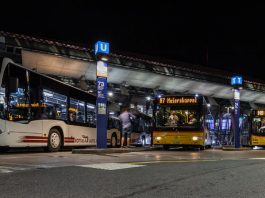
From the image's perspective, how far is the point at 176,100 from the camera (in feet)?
73.9

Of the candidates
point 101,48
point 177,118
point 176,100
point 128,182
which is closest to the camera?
point 128,182

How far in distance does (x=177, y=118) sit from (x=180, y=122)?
0.29m

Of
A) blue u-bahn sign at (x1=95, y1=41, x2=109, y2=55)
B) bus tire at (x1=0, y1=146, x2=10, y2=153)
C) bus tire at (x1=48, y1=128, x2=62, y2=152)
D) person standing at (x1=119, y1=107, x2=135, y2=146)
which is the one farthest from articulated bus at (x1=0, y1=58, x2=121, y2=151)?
blue u-bahn sign at (x1=95, y1=41, x2=109, y2=55)

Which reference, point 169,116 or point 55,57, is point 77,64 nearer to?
point 55,57

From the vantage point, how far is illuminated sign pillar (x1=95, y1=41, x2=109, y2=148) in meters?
16.5

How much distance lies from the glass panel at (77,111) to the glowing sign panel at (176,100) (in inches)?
186

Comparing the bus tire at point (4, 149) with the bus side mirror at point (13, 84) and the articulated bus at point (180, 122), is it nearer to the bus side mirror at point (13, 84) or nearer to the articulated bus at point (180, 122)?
the bus side mirror at point (13, 84)

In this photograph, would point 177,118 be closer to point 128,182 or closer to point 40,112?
point 40,112

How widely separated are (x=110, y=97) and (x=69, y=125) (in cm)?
1691

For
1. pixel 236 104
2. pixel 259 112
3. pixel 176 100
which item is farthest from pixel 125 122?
pixel 259 112

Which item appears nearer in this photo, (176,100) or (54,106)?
(54,106)

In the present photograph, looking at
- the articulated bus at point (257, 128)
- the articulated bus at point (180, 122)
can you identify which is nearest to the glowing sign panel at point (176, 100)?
the articulated bus at point (180, 122)

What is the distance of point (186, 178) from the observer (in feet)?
25.1

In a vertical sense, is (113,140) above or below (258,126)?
below
